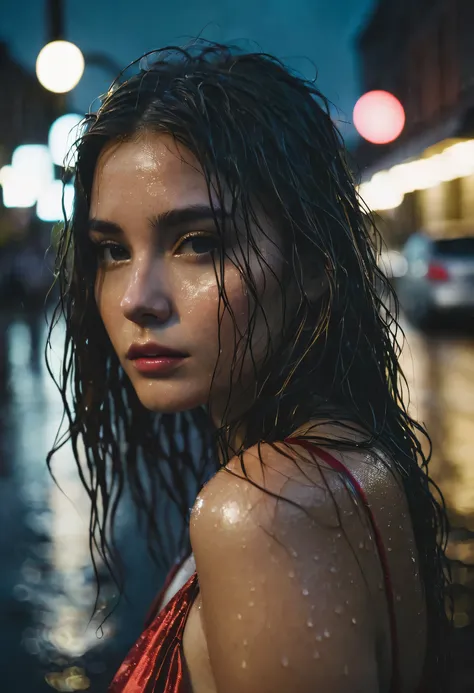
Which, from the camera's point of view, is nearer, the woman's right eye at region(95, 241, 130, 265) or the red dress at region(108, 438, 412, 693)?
the red dress at region(108, 438, 412, 693)

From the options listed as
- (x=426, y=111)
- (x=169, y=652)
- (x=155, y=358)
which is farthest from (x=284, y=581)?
(x=426, y=111)

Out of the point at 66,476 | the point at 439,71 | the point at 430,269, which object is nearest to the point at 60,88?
the point at 66,476

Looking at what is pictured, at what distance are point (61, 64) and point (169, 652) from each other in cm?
1129

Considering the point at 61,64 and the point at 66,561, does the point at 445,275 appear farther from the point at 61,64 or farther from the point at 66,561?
the point at 66,561

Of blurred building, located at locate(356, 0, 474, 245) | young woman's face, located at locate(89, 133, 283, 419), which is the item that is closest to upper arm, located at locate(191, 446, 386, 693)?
young woman's face, located at locate(89, 133, 283, 419)

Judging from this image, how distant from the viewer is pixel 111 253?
5.16 feet

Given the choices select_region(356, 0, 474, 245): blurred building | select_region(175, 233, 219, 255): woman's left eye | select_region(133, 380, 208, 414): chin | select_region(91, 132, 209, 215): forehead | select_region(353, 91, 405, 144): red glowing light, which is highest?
select_region(356, 0, 474, 245): blurred building

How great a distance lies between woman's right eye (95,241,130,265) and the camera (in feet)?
5.08

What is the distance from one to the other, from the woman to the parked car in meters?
15.0

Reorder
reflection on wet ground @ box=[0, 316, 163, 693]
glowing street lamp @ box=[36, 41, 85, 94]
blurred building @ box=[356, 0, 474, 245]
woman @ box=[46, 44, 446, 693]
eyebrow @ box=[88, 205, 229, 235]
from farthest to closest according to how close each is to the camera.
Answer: blurred building @ box=[356, 0, 474, 245] → glowing street lamp @ box=[36, 41, 85, 94] → reflection on wet ground @ box=[0, 316, 163, 693] → eyebrow @ box=[88, 205, 229, 235] → woman @ box=[46, 44, 446, 693]

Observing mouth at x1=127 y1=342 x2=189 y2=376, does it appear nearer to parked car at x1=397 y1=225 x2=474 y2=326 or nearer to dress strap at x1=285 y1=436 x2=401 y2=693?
dress strap at x1=285 y1=436 x2=401 y2=693

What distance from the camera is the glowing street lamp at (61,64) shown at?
38.1ft

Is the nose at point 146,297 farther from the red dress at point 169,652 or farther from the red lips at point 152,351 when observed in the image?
the red dress at point 169,652

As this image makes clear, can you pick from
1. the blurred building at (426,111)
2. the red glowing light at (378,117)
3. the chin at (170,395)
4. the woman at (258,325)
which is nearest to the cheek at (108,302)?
the woman at (258,325)
